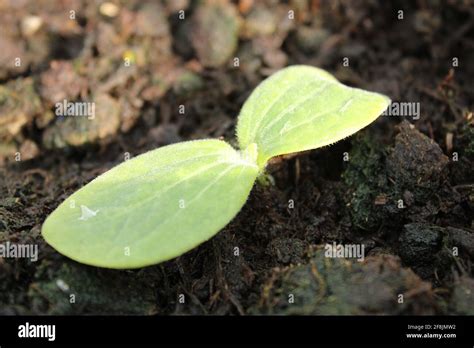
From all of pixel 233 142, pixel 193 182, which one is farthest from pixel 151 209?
pixel 233 142

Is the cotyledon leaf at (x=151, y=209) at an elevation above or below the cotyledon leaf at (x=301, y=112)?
below

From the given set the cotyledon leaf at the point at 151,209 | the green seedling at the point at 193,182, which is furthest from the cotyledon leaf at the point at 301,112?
the cotyledon leaf at the point at 151,209

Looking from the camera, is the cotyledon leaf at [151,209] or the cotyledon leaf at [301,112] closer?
the cotyledon leaf at [151,209]

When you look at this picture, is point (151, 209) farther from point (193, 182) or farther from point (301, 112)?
point (301, 112)

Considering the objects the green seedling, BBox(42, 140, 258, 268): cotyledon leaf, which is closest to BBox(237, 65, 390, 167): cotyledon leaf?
the green seedling

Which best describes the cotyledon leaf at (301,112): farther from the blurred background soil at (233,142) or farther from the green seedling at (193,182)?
the blurred background soil at (233,142)

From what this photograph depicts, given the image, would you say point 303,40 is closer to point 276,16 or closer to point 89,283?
point 276,16
